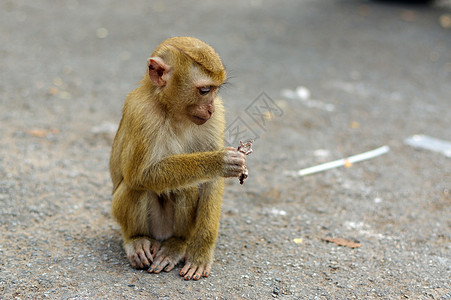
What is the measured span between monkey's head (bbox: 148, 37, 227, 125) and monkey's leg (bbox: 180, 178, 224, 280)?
0.50m

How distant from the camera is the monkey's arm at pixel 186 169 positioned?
3102mm

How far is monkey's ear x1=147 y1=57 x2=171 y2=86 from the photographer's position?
312 cm

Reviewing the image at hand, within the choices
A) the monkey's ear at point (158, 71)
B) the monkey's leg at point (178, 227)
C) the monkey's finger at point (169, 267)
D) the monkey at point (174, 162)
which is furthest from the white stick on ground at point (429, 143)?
the monkey's ear at point (158, 71)

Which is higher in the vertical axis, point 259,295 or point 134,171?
point 134,171

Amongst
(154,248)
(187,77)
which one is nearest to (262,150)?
(154,248)

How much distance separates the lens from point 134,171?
3188 millimetres

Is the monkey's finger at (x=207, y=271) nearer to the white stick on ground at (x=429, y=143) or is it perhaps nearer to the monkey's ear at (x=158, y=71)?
the monkey's ear at (x=158, y=71)

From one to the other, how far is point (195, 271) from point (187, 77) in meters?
1.25

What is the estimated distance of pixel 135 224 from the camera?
345 centimetres

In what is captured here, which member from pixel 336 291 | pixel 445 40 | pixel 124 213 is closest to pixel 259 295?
pixel 336 291

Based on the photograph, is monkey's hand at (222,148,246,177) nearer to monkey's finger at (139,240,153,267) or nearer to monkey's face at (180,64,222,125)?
monkey's face at (180,64,222,125)

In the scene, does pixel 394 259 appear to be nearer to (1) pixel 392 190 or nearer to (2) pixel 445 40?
(1) pixel 392 190

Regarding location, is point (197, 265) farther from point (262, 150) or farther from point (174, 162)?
point (262, 150)

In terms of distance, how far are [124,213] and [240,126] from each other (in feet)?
9.40
